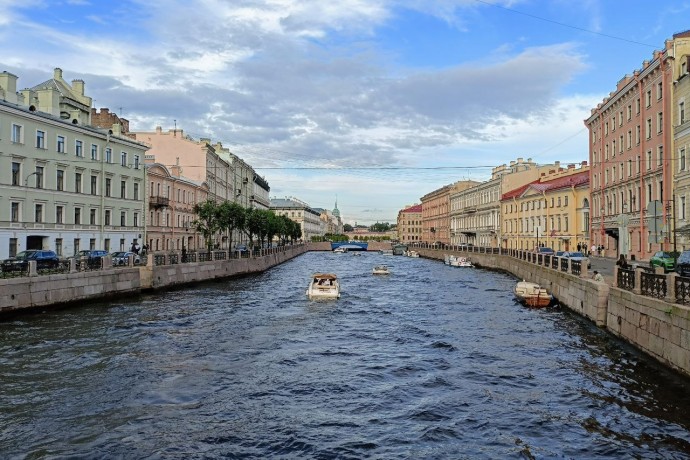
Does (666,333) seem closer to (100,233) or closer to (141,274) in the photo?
(141,274)

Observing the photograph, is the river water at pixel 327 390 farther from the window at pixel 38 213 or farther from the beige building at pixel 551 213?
the beige building at pixel 551 213

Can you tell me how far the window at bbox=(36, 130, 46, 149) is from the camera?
135 ft

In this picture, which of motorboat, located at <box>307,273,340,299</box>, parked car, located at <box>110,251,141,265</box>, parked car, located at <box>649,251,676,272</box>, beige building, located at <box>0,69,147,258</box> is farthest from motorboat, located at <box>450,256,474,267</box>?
parked car, located at <box>110,251,141,265</box>

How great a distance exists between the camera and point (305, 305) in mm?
31578

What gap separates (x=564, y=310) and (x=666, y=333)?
49.7 feet

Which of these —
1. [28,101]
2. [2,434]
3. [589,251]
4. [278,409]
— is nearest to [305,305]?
[278,409]

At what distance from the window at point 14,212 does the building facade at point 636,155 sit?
40948 millimetres

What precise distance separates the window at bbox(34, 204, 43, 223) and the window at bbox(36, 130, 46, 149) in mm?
4503

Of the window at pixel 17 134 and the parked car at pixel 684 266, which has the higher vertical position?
the window at pixel 17 134

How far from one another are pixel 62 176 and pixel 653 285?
42645 millimetres

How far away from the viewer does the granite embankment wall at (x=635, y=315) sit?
13.9m

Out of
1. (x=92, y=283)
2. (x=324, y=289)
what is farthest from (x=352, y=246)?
(x=92, y=283)

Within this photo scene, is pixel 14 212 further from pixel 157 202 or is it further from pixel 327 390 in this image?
pixel 327 390

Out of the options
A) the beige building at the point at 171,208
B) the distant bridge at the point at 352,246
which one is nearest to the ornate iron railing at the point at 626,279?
the beige building at the point at 171,208
